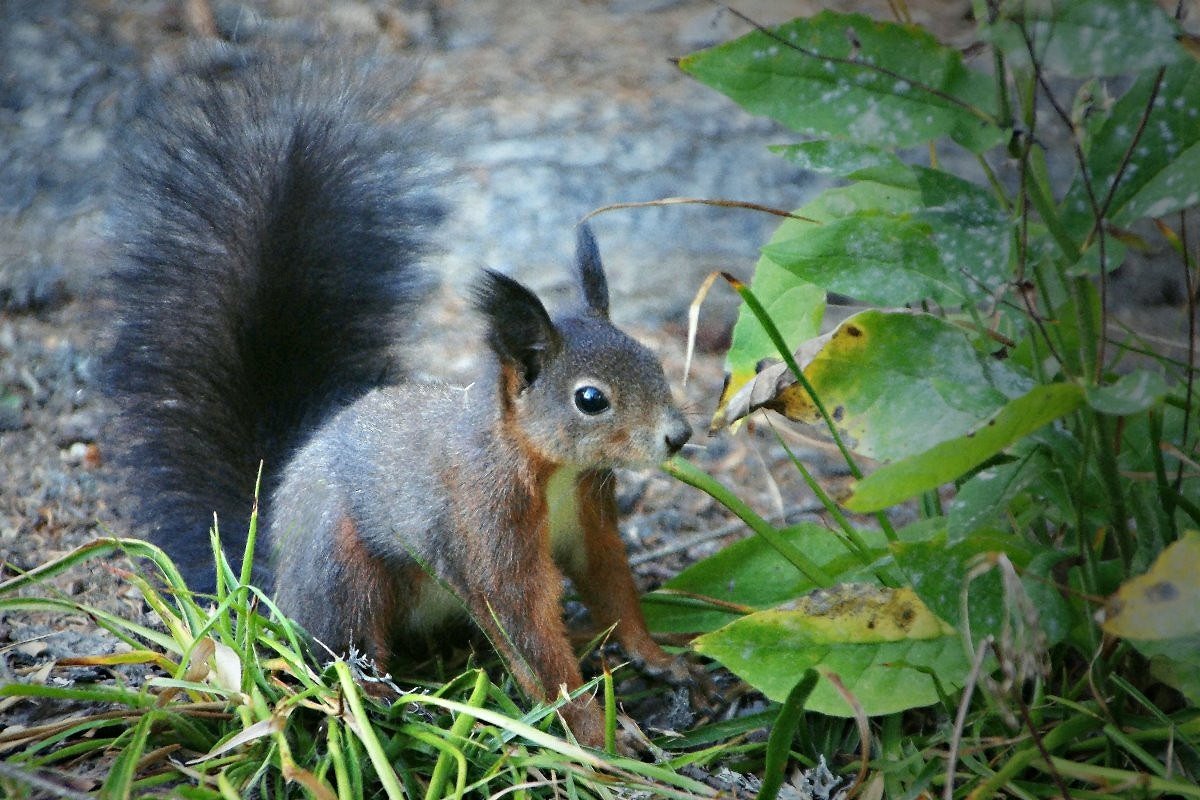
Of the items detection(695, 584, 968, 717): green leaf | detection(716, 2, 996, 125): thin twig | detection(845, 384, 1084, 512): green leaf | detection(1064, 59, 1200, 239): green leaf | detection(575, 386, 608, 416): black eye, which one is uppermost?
detection(716, 2, 996, 125): thin twig

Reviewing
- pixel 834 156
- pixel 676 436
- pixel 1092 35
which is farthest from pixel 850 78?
pixel 676 436

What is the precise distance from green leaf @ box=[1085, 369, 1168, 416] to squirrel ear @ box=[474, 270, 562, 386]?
734 millimetres

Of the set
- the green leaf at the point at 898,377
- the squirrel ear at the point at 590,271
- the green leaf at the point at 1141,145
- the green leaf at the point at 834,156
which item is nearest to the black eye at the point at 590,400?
the squirrel ear at the point at 590,271

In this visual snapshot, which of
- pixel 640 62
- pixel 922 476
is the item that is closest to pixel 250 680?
pixel 922 476

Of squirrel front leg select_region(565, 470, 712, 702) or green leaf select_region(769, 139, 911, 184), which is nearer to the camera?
green leaf select_region(769, 139, 911, 184)

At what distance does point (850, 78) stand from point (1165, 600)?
1.99 feet

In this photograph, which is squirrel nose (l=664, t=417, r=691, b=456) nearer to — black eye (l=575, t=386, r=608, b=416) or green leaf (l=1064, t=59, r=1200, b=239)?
black eye (l=575, t=386, r=608, b=416)

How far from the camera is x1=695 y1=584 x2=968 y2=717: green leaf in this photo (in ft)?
4.91

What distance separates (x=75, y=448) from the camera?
2.51 metres

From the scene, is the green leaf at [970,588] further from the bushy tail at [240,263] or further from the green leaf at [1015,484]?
the bushy tail at [240,263]

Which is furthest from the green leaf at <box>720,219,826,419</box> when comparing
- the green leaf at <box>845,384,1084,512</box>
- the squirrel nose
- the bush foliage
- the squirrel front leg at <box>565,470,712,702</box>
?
the green leaf at <box>845,384,1084,512</box>

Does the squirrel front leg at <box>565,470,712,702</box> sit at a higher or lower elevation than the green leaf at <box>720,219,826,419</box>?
lower

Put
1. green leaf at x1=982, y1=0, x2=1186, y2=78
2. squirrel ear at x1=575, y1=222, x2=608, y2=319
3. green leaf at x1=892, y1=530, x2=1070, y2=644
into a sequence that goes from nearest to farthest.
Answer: green leaf at x1=982, y1=0, x2=1186, y2=78 < green leaf at x1=892, y1=530, x2=1070, y2=644 < squirrel ear at x1=575, y1=222, x2=608, y2=319

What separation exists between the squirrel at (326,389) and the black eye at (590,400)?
0.25ft
